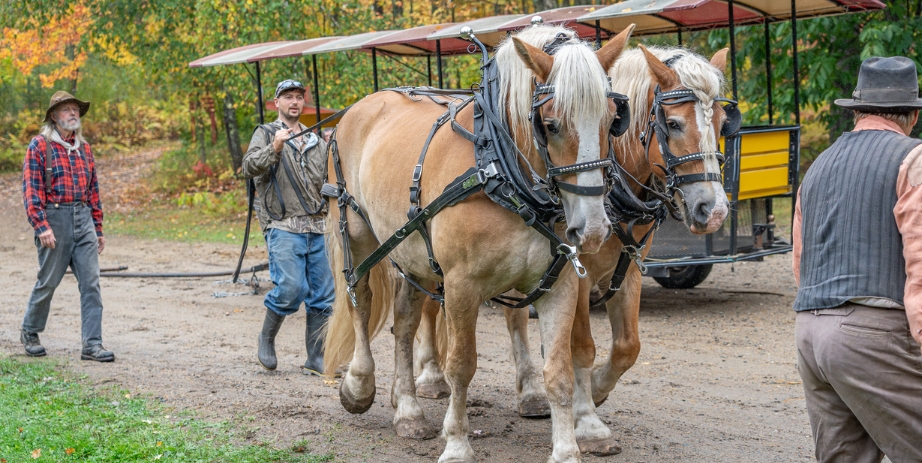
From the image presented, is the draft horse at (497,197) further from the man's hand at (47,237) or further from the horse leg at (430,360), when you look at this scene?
the man's hand at (47,237)

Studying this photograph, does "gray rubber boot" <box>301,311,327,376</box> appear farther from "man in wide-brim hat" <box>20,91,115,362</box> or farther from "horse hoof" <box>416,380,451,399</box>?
"man in wide-brim hat" <box>20,91,115,362</box>

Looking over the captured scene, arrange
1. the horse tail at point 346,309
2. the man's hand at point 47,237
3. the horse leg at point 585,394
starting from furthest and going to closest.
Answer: the man's hand at point 47,237 < the horse tail at point 346,309 < the horse leg at point 585,394

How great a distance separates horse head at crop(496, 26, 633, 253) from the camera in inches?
131

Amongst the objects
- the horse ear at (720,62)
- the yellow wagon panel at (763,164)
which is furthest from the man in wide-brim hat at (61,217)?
the yellow wagon panel at (763,164)

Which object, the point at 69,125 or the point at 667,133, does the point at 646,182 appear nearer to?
the point at 667,133

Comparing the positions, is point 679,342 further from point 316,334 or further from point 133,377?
point 133,377

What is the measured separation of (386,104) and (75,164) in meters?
2.95

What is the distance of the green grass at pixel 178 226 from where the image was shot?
48.4 feet

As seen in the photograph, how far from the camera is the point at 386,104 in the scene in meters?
5.21

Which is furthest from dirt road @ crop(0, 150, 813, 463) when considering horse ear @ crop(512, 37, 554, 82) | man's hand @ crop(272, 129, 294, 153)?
horse ear @ crop(512, 37, 554, 82)

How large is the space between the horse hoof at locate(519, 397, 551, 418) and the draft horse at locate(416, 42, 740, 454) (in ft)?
1.27

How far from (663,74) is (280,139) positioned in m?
2.70

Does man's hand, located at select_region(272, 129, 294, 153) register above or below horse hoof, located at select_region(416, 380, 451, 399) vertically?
above

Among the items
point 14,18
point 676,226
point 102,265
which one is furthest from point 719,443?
point 14,18
